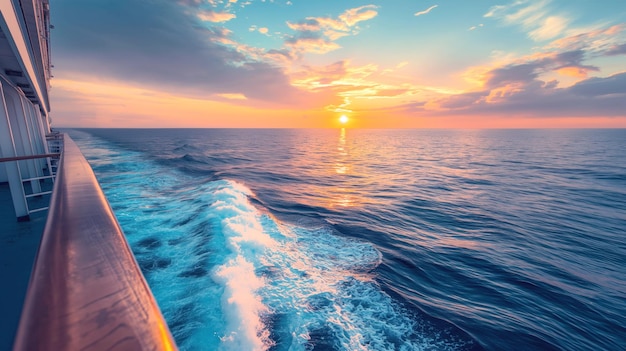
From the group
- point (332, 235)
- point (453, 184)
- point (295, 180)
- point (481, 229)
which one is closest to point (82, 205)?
point (332, 235)

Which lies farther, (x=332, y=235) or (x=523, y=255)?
(x=332, y=235)

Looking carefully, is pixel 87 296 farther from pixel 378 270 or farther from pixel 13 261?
pixel 378 270

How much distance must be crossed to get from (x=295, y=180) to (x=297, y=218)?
9.93 m

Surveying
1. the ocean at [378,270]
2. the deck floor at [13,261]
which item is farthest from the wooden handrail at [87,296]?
the ocean at [378,270]

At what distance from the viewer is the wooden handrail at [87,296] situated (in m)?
0.54

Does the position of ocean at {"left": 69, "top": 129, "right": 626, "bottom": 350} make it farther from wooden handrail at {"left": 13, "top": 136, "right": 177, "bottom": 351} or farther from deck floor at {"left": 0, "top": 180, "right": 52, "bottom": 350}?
wooden handrail at {"left": 13, "top": 136, "right": 177, "bottom": 351}

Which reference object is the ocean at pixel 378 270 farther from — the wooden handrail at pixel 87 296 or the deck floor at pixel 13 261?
the wooden handrail at pixel 87 296

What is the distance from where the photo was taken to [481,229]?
10.7 metres

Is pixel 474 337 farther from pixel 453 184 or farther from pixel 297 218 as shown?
pixel 453 184

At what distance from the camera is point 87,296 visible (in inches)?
27.1

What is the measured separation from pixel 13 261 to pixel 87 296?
543 centimetres

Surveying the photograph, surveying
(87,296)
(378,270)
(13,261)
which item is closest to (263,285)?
(378,270)

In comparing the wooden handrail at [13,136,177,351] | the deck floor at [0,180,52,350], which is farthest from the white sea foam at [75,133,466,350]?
the wooden handrail at [13,136,177,351]

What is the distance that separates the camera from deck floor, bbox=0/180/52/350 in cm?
276
